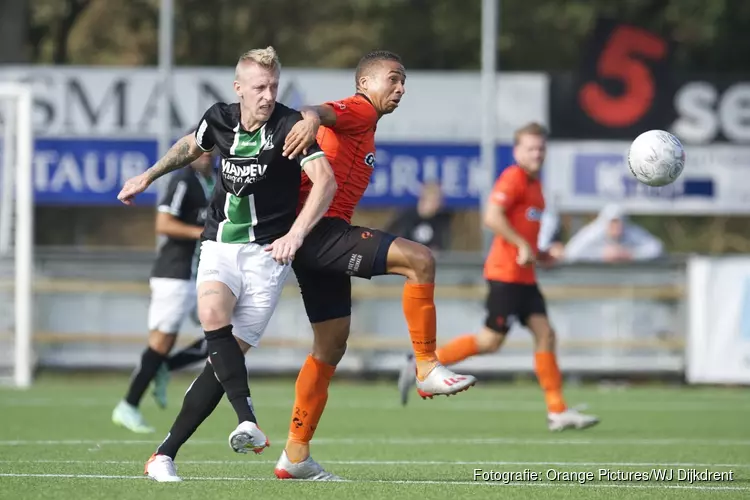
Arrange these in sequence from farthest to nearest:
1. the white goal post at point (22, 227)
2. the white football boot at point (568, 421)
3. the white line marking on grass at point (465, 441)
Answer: the white goal post at point (22, 227) → the white football boot at point (568, 421) → the white line marking on grass at point (465, 441)

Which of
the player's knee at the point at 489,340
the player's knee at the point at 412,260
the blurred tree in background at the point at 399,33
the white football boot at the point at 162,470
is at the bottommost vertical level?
the white football boot at the point at 162,470

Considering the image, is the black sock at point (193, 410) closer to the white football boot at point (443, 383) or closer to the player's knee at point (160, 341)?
the white football boot at point (443, 383)

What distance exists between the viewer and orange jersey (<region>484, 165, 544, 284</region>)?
39.3ft

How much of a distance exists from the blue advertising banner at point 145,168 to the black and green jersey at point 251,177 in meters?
11.6

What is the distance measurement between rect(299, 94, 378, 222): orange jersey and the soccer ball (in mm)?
1744

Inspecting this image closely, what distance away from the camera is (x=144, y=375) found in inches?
466

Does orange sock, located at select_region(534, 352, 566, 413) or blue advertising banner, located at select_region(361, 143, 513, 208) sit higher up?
blue advertising banner, located at select_region(361, 143, 513, 208)

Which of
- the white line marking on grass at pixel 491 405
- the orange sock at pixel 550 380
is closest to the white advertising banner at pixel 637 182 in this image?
the white line marking on grass at pixel 491 405

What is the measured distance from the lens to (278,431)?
37.6 ft

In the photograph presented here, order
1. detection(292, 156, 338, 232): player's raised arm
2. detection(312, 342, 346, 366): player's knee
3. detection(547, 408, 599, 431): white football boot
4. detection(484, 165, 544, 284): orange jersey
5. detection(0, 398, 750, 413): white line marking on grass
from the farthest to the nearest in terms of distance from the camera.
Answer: detection(0, 398, 750, 413): white line marking on grass → detection(484, 165, 544, 284): orange jersey → detection(547, 408, 599, 431): white football boot → detection(312, 342, 346, 366): player's knee → detection(292, 156, 338, 232): player's raised arm

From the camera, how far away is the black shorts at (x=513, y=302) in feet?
39.4

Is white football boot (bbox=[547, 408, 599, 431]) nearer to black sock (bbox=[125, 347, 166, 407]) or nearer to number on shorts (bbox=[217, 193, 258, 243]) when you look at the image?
black sock (bbox=[125, 347, 166, 407])

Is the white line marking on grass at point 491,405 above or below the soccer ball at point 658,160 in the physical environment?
below

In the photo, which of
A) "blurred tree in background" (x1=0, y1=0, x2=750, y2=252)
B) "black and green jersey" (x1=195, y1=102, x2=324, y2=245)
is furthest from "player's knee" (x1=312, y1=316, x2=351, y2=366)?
"blurred tree in background" (x1=0, y1=0, x2=750, y2=252)
